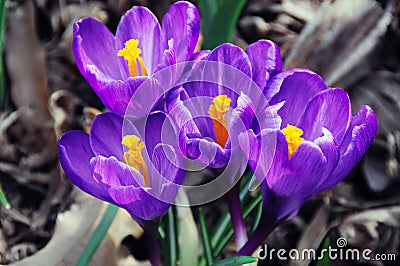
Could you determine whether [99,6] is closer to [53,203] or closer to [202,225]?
[53,203]

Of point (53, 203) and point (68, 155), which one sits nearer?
point (68, 155)

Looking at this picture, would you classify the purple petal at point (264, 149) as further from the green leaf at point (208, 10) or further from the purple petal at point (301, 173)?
the green leaf at point (208, 10)

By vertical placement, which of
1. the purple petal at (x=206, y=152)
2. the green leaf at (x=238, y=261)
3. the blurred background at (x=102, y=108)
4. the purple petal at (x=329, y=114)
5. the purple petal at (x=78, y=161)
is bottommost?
the blurred background at (x=102, y=108)

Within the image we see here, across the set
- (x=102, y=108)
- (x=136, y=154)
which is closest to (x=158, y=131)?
(x=136, y=154)

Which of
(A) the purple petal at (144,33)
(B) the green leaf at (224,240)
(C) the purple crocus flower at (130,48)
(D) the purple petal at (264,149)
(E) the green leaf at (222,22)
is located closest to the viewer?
(D) the purple petal at (264,149)

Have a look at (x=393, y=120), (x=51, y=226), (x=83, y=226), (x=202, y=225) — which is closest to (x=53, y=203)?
(x=51, y=226)

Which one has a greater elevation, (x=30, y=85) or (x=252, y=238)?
(x=252, y=238)

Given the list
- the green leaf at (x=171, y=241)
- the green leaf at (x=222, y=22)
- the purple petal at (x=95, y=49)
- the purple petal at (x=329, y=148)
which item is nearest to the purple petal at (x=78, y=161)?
the purple petal at (x=95, y=49)

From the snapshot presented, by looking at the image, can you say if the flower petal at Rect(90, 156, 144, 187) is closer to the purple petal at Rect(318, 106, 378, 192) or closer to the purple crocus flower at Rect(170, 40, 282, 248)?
the purple crocus flower at Rect(170, 40, 282, 248)
